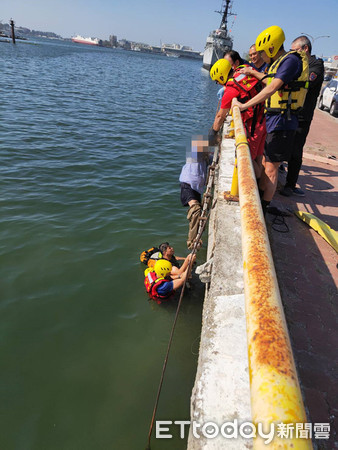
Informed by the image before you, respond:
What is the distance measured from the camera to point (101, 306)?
4.07m

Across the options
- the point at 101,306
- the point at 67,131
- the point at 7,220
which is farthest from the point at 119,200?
the point at 67,131

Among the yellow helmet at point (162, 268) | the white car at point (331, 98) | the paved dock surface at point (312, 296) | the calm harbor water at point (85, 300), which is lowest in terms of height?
the calm harbor water at point (85, 300)

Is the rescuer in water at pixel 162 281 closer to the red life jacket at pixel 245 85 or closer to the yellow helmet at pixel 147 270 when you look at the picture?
the yellow helmet at pixel 147 270

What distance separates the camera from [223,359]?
1930 mm

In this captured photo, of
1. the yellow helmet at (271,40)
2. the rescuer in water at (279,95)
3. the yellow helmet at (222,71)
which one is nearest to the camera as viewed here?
the rescuer in water at (279,95)

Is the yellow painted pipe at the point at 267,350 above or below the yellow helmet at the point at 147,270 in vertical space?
above

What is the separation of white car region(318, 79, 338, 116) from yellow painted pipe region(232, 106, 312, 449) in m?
14.7

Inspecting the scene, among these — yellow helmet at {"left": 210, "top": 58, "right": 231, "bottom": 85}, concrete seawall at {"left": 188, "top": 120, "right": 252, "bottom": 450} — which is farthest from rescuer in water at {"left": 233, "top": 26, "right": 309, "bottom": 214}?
concrete seawall at {"left": 188, "top": 120, "right": 252, "bottom": 450}

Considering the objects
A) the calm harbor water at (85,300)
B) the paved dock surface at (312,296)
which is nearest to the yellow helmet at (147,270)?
the calm harbor water at (85,300)

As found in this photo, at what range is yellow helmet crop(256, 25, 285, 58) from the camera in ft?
10.6

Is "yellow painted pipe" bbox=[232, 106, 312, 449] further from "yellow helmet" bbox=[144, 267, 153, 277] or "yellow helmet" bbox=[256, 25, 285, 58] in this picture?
"yellow helmet" bbox=[144, 267, 153, 277]

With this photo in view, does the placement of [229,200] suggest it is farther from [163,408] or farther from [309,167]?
[309,167]

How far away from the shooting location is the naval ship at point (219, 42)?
62.4 m

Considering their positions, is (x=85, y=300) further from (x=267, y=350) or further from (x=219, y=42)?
(x=219, y=42)
